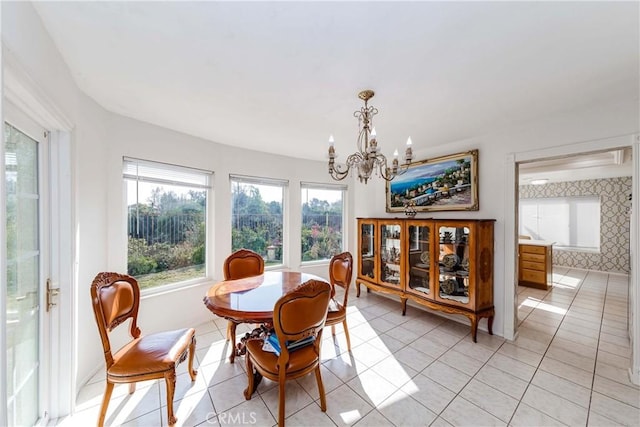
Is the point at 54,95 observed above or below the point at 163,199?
above

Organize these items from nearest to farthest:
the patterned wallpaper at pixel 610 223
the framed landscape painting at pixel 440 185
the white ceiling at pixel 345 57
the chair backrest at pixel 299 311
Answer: the white ceiling at pixel 345 57 → the chair backrest at pixel 299 311 → the framed landscape painting at pixel 440 185 → the patterned wallpaper at pixel 610 223

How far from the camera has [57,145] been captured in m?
1.54

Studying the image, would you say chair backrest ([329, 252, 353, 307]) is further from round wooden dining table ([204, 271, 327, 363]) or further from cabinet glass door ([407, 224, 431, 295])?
cabinet glass door ([407, 224, 431, 295])

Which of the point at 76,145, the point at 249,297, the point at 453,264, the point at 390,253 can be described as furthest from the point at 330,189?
the point at 76,145

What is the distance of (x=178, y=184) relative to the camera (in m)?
2.83

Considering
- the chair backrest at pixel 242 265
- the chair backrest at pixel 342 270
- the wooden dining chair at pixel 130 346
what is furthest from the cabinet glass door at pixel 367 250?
the wooden dining chair at pixel 130 346

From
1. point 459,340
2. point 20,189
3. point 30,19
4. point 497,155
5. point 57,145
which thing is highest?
point 30,19

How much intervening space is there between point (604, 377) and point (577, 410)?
688mm

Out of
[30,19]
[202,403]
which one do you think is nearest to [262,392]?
[202,403]

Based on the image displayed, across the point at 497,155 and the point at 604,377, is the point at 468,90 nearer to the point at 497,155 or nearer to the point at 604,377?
the point at 497,155

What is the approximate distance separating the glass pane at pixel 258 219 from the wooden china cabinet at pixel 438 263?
1566 millimetres

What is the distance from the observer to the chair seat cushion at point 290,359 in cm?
158

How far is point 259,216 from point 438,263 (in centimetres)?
257

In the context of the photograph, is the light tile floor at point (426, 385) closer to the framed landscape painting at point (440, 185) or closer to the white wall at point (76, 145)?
the white wall at point (76, 145)
